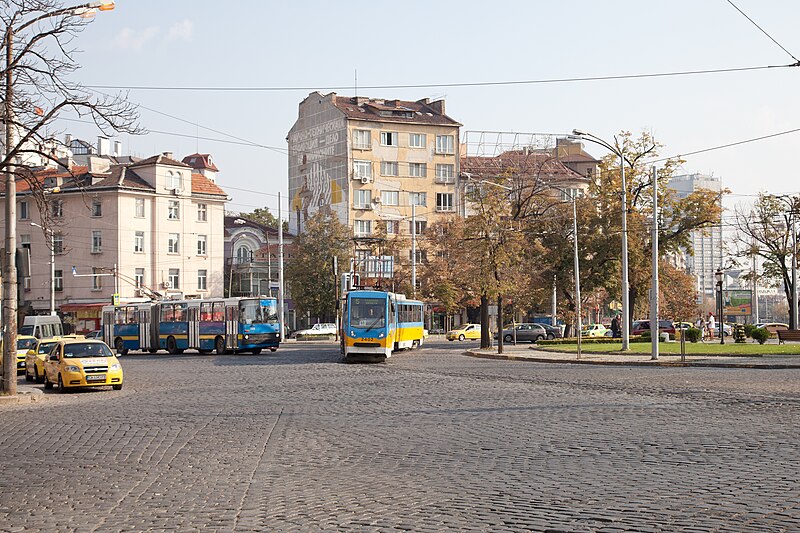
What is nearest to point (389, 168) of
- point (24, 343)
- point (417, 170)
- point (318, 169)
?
point (417, 170)

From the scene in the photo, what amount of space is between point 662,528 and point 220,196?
3340 inches

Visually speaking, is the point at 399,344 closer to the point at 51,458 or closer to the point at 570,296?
the point at 570,296

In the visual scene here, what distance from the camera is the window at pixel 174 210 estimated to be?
3438 inches

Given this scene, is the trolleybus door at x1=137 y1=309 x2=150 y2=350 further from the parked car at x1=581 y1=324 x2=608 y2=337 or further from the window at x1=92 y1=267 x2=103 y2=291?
the parked car at x1=581 y1=324 x2=608 y2=337

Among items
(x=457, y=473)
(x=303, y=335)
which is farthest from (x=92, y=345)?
(x=303, y=335)

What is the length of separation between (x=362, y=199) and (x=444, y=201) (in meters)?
8.69

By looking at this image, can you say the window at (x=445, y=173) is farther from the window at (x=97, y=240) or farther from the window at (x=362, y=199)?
the window at (x=97, y=240)

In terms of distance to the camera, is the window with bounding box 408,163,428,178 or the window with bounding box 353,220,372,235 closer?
the window with bounding box 353,220,372,235

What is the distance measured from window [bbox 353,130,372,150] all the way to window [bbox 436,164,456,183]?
758cm

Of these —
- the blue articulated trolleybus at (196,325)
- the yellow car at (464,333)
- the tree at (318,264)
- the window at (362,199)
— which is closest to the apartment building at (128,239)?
the tree at (318,264)

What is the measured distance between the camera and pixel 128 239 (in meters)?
84.4

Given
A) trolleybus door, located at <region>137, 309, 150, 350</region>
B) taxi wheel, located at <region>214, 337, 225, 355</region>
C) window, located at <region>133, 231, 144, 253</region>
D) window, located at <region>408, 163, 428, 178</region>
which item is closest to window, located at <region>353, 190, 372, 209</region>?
window, located at <region>408, 163, 428, 178</region>

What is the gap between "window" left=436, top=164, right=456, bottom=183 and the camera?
3880 inches

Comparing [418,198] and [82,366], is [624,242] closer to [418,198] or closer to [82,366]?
[82,366]
